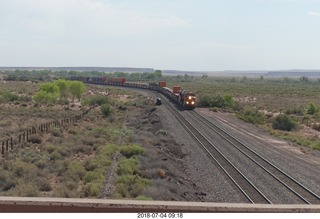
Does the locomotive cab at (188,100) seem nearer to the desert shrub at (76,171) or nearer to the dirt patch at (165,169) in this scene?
the dirt patch at (165,169)

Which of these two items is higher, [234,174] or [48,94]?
[234,174]

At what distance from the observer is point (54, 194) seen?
18359mm

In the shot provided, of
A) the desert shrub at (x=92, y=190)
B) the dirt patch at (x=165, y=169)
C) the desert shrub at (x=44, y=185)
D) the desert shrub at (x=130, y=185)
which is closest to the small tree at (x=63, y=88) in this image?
the dirt patch at (x=165, y=169)

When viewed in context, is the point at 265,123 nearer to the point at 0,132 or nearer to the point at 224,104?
the point at 224,104

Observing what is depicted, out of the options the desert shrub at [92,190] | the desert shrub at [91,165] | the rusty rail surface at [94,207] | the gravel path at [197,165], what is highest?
the rusty rail surface at [94,207]

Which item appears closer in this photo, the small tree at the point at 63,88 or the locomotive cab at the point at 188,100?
the locomotive cab at the point at 188,100

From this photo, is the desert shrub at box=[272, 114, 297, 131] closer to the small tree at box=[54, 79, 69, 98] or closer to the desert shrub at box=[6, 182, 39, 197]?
the desert shrub at box=[6, 182, 39, 197]

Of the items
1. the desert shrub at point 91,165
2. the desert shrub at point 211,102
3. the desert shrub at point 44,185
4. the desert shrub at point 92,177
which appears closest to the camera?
the desert shrub at point 44,185


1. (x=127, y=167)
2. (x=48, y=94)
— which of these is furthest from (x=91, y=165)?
(x=48, y=94)

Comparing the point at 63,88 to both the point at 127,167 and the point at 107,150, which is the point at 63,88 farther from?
the point at 127,167

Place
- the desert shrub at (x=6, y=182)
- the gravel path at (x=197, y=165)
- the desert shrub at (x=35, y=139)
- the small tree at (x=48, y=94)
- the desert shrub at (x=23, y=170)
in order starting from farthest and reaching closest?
1. the small tree at (x=48, y=94)
2. the desert shrub at (x=35, y=139)
3. the desert shrub at (x=23, y=170)
4. the gravel path at (x=197, y=165)
5. the desert shrub at (x=6, y=182)

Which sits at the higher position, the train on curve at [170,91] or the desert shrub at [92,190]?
the desert shrub at [92,190]

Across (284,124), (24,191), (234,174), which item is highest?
(24,191)

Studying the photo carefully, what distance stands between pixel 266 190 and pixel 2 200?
15.9 m
